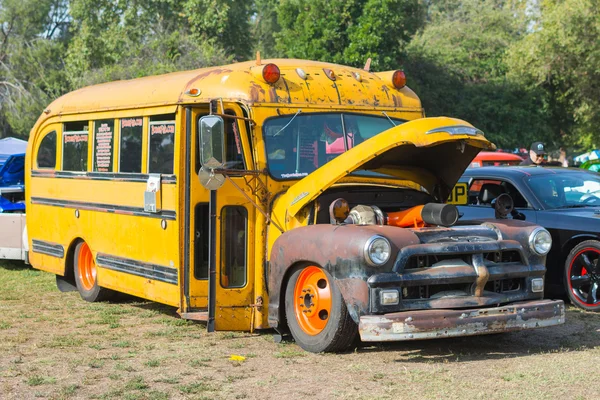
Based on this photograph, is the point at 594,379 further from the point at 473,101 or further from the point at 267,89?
the point at 473,101

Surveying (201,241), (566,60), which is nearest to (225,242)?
(201,241)

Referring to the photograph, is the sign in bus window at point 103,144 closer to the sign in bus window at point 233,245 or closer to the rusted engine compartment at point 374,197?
the sign in bus window at point 233,245

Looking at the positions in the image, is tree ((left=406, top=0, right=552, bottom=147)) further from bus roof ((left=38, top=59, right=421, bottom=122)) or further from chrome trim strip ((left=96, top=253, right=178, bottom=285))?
bus roof ((left=38, top=59, right=421, bottom=122))

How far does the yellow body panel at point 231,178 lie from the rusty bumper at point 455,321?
1.26m

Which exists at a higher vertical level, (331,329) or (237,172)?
(237,172)

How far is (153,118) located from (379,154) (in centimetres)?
269

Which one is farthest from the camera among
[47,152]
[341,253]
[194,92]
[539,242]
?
[47,152]

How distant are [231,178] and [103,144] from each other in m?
2.59

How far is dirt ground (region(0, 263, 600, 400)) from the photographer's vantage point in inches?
240

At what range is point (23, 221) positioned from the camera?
13523 millimetres

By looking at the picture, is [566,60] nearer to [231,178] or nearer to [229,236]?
[229,236]

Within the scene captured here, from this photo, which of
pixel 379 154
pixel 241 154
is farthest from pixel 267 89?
pixel 379 154

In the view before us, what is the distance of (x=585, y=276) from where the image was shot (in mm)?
9648

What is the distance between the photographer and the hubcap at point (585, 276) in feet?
31.3
